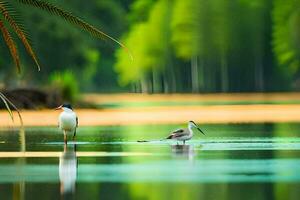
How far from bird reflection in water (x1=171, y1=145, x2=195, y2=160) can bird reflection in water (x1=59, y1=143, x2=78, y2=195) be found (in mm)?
1673

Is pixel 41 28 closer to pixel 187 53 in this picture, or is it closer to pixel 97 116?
pixel 97 116

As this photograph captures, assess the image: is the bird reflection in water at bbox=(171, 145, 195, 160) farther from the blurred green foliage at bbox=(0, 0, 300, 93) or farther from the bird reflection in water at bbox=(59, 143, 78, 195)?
the blurred green foliage at bbox=(0, 0, 300, 93)

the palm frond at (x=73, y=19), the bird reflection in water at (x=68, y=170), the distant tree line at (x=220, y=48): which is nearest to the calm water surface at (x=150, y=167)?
the bird reflection in water at (x=68, y=170)

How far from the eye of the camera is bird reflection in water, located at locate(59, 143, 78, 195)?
16.5m

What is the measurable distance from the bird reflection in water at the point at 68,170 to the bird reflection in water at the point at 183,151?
167 centimetres

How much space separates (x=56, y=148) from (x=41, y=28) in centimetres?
4634

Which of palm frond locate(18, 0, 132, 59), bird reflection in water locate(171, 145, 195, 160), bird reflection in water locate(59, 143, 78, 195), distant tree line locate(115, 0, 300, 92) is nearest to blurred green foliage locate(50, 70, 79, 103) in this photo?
bird reflection in water locate(171, 145, 195, 160)

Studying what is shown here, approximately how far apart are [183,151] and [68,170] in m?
4.70

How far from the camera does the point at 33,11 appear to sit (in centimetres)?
6838

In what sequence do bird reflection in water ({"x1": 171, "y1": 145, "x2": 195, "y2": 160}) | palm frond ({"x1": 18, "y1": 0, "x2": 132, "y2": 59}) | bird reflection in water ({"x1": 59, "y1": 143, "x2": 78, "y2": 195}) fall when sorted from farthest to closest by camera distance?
bird reflection in water ({"x1": 171, "y1": 145, "x2": 195, "y2": 160}) < palm frond ({"x1": 18, "y1": 0, "x2": 132, "y2": 59}) < bird reflection in water ({"x1": 59, "y1": 143, "x2": 78, "y2": 195})

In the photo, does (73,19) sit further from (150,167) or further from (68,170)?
(150,167)

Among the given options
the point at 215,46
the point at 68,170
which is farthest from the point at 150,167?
the point at 215,46

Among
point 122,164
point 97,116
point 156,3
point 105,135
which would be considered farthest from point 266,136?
point 156,3

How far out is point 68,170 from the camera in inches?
760
